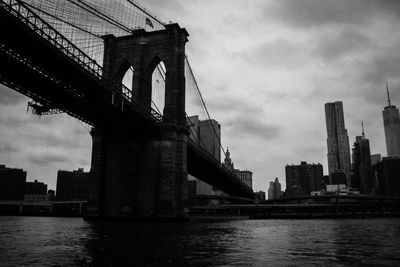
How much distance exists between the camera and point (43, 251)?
1530 centimetres

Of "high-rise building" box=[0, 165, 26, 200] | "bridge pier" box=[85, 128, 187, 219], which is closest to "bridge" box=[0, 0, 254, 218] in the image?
"bridge pier" box=[85, 128, 187, 219]

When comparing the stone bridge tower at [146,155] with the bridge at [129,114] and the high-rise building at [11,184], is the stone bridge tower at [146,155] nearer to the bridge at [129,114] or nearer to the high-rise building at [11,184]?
the bridge at [129,114]

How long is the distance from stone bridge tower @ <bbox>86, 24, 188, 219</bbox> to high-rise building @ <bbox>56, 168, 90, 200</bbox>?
493 ft

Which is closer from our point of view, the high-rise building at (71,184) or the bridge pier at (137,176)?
the bridge pier at (137,176)

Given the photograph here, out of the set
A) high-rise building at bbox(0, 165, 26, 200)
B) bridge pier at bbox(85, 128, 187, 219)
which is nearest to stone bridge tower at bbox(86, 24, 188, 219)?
bridge pier at bbox(85, 128, 187, 219)

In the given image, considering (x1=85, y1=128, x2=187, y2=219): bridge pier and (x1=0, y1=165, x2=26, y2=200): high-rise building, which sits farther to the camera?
(x1=0, y1=165, x2=26, y2=200): high-rise building

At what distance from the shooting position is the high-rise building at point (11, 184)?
170875 millimetres

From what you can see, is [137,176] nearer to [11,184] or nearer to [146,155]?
[146,155]

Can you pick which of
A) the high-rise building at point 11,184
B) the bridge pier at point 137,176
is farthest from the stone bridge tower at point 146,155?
the high-rise building at point 11,184

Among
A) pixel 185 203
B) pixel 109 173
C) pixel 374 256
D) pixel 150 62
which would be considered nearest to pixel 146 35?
pixel 150 62

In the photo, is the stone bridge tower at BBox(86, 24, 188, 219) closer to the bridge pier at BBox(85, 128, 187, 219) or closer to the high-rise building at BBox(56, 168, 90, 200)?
the bridge pier at BBox(85, 128, 187, 219)

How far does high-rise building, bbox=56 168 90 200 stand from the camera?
190375 millimetres

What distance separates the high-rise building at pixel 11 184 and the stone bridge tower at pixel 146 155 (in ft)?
475

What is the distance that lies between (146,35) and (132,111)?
16.1 m
